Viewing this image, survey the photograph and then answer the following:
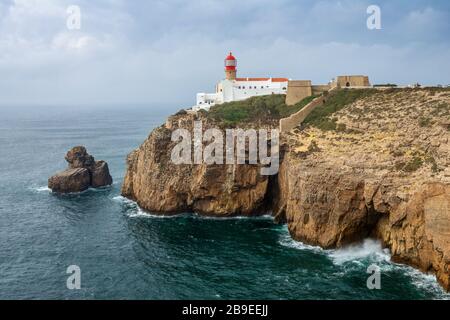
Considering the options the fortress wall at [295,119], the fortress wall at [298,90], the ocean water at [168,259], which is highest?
the fortress wall at [298,90]

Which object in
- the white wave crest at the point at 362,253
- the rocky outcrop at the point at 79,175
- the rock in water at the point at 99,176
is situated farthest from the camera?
the rock in water at the point at 99,176

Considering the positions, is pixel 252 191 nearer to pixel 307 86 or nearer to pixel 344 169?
pixel 344 169

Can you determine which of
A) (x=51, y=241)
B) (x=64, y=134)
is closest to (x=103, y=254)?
(x=51, y=241)

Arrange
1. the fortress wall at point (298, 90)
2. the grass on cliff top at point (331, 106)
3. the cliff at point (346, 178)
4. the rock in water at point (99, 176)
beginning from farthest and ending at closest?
the rock in water at point (99, 176) → the fortress wall at point (298, 90) → the grass on cliff top at point (331, 106) → the cliff at point (346, 178)

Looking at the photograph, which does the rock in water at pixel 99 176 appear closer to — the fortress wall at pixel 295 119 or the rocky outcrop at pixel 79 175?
Result: the rocky outcrop at pixel 79 175

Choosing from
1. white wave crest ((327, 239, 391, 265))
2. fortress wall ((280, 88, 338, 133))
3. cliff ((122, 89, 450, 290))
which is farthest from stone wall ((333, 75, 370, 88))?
white wave crest ((327, 239, 391, 265))

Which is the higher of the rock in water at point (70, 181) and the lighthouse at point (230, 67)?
the lighthouse at point (230, 67)

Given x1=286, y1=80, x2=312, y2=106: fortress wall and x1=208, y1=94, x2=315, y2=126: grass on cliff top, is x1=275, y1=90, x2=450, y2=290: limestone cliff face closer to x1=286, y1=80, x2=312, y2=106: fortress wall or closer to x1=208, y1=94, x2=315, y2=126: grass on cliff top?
x1=208, y1=94, x2=315, y2=126: grass on cliff top

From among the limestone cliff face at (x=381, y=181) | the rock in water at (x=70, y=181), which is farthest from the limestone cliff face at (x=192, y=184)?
the rock in water at (x=70, y=181)
